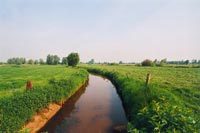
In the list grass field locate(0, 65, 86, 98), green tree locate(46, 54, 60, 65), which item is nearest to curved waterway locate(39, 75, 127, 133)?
grass field locate(0, 65, 86, 98)

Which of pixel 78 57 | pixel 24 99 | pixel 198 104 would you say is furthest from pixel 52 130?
pixel 78 57

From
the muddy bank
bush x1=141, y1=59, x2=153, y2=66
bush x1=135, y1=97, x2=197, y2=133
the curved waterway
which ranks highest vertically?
bush x1=141, y1=59, x2=153, y2=66

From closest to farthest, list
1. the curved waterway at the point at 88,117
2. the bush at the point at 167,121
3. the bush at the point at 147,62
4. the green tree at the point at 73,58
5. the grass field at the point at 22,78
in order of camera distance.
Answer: the bush at the point at 167,121
the curved waterway at the point at 88,117
the grass field at the point at 22,78
the green tree at the point at 73,58
the bush at the point at 147,62

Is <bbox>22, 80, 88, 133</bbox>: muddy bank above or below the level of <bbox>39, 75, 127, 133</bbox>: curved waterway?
above

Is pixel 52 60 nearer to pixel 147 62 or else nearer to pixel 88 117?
pixel 147 62

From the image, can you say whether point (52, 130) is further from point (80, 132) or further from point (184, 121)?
point (184, 121)

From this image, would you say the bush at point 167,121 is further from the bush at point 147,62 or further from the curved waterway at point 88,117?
the bush at point 147,62

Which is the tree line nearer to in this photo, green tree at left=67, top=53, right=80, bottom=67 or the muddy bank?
green tree at left=67, top=53, right=80, bottom=67

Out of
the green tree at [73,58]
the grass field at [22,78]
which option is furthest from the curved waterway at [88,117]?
the green tree at [73,58]

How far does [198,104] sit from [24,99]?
39.5ft

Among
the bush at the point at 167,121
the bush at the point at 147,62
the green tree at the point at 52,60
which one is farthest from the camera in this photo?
the green tree at the point at 52,60

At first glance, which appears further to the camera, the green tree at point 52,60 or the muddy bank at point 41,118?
the green tree at point 52,60

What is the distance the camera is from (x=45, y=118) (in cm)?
1805

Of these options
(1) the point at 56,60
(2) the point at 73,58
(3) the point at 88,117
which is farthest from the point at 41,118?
(1) the point at 56,60
